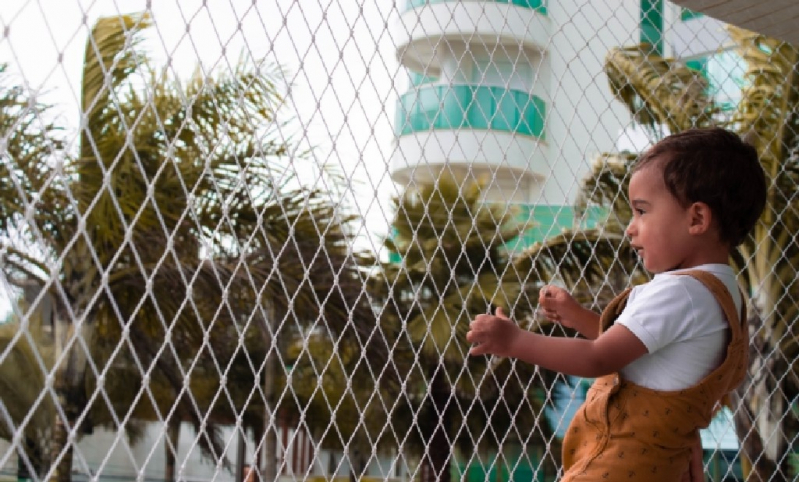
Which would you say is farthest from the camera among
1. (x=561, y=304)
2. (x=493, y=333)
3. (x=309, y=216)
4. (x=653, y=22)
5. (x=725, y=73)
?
(x=725, y=73)

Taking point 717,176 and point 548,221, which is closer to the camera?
point 717,176

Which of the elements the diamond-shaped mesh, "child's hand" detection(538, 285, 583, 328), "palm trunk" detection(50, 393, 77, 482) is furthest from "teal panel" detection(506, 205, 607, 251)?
"palm trunk" detection(50, 393, 77, 482)

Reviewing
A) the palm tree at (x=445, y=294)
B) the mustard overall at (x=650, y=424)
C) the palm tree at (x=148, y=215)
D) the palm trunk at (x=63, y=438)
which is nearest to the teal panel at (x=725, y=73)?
the mustard overall at (x=650, y=424)

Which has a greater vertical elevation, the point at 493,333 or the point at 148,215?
the point at 148,215

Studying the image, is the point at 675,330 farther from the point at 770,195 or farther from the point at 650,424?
the point at 770,195

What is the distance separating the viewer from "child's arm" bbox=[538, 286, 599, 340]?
1257 millimetres

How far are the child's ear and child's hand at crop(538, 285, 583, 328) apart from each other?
200 millimetres

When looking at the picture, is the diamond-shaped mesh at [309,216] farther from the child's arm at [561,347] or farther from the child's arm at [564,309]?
the child's arm at [561,347]

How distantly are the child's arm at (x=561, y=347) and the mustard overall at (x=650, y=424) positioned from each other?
0.07 m

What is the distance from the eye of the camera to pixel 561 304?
1260 millimetres

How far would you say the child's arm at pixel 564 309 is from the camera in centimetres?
126

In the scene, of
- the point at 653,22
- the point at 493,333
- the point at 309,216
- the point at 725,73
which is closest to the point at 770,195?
the point at 653,22

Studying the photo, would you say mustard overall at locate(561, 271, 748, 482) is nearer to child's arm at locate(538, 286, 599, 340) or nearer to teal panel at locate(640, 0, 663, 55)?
child's arm at locate(538, 286, 599, 340)

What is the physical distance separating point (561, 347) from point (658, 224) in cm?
20
